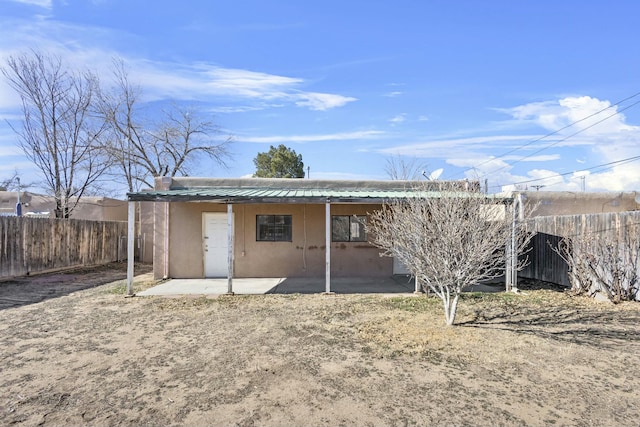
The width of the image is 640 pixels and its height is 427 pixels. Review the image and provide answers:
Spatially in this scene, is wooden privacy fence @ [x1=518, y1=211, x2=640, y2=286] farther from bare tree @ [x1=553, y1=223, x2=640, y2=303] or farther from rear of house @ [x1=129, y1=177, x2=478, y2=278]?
rear of house @ [x1=129, y1=177, x2=478, y2=278]

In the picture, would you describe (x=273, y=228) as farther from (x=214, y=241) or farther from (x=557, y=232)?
(x=557, y=232)

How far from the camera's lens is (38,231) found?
12.8m

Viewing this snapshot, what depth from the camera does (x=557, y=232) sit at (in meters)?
10.4

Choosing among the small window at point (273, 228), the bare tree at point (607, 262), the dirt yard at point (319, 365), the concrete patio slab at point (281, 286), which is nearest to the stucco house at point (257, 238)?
the small window at point (273, 228)

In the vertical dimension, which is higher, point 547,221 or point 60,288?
point 547,221

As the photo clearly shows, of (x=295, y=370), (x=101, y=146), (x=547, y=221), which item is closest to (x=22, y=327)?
(x=295, y=370)

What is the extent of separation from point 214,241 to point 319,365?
8078 mm

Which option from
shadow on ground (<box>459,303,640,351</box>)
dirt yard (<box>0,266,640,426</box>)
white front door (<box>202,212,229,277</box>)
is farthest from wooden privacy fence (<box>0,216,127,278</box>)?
shadow on ground (<box>459,303,640,351</box>)

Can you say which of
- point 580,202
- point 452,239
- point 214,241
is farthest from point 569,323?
A: point 580,202

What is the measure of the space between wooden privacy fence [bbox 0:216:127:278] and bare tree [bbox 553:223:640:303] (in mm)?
15589

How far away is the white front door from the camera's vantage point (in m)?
12.0

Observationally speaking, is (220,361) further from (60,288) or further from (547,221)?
(547,221)

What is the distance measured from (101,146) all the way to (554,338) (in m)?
20.9

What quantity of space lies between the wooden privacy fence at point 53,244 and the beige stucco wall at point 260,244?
4.27 meters
